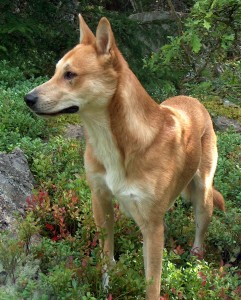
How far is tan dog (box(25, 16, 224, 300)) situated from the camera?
3.69 meters

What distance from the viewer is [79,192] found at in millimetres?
5336

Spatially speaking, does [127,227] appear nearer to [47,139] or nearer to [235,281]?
[235,281]

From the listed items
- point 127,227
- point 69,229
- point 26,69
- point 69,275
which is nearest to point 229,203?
point 127,227

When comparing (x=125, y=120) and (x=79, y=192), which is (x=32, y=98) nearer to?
(x=125, y=120)

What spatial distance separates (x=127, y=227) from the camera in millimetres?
4961

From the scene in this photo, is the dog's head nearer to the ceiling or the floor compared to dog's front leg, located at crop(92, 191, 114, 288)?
nearer to the ceiling

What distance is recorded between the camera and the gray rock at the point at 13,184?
15.5ft

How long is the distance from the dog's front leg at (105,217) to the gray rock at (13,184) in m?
0.80

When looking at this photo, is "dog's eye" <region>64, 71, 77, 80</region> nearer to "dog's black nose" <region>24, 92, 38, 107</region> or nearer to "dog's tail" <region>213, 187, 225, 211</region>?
"dog's black nose" <region>24, 92, 38, 107</region>

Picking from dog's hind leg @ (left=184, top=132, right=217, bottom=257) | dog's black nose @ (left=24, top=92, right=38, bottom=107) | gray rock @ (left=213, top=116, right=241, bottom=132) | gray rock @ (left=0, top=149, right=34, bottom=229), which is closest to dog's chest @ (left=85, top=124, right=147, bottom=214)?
dog's black nose @ (left=24, top=92, right=38, bottom=107)

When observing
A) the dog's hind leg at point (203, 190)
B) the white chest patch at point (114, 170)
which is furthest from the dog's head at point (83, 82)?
the dog's hind leg at point (203, 190)

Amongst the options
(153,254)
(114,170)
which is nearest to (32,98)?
(114,170)

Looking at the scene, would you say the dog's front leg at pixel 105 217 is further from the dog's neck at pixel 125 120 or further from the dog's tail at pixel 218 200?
the dog's tail at pixel 218 200

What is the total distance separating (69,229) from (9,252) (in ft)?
4.61
